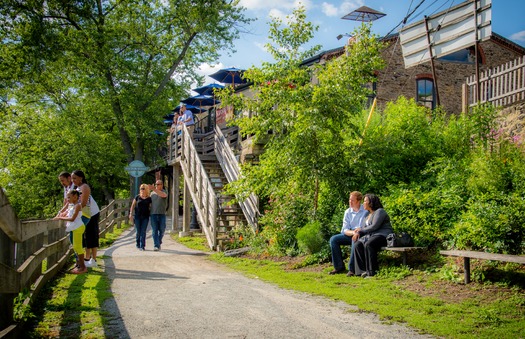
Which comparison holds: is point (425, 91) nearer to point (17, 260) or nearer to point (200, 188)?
point (200, 188)

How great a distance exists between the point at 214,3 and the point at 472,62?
1330cm

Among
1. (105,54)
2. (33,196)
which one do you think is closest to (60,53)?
(105,54)

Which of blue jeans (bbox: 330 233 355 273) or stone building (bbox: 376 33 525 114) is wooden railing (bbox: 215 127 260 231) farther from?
stone building (bbox: 376 33 525 114)

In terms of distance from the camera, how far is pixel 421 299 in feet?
21.3

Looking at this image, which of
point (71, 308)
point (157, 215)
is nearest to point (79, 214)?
point (71, 308)

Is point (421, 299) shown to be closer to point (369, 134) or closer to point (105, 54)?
point (369, 134)

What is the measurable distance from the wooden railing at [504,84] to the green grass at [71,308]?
10252 mm

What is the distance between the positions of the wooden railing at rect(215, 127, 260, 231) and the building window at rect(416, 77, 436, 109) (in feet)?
34.7

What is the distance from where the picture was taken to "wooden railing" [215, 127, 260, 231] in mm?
14038

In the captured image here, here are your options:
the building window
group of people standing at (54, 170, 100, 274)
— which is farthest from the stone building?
group of people standing at (54, 170, 100, 274)

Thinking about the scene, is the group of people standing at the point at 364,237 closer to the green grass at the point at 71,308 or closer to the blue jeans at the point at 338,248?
the blue jeans at the point at 338,248

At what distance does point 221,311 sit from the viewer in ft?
19.5

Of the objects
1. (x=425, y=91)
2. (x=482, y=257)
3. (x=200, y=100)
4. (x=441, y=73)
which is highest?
(x=441, y=73)

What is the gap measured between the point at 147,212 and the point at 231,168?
4017mm
